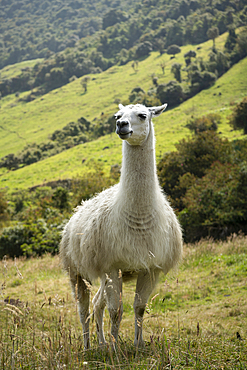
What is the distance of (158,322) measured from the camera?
98.1 inches

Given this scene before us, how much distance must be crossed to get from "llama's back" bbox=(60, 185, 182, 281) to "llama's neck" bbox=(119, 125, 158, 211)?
96mm

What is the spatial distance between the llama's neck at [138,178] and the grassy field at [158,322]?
1204 millimetres

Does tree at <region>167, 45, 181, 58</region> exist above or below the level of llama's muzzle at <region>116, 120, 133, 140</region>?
above

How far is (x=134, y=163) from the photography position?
397 cm

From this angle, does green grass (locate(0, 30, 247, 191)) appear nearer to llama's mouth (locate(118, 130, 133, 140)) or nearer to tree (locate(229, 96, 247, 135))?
tree (locate(229, 96, 247, 135))

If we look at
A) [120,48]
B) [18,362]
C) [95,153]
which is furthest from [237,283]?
[120,48]

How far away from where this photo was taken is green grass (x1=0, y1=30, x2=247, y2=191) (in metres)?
49.8

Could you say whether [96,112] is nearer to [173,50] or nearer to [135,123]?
[173,50]

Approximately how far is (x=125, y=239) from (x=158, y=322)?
147 cm

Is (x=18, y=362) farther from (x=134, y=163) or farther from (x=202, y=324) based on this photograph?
(x=202, y=324)

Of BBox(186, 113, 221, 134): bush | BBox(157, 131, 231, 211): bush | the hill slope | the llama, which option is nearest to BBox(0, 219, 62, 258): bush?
BBox(157, 131, 231, 211): bush

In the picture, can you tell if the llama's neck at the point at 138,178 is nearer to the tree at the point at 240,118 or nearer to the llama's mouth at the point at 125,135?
the llama's mouth at the point at 125,135

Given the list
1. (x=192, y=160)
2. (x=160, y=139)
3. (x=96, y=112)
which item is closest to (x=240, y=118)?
(x=160, y=139)

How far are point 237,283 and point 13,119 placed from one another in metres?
99.5
